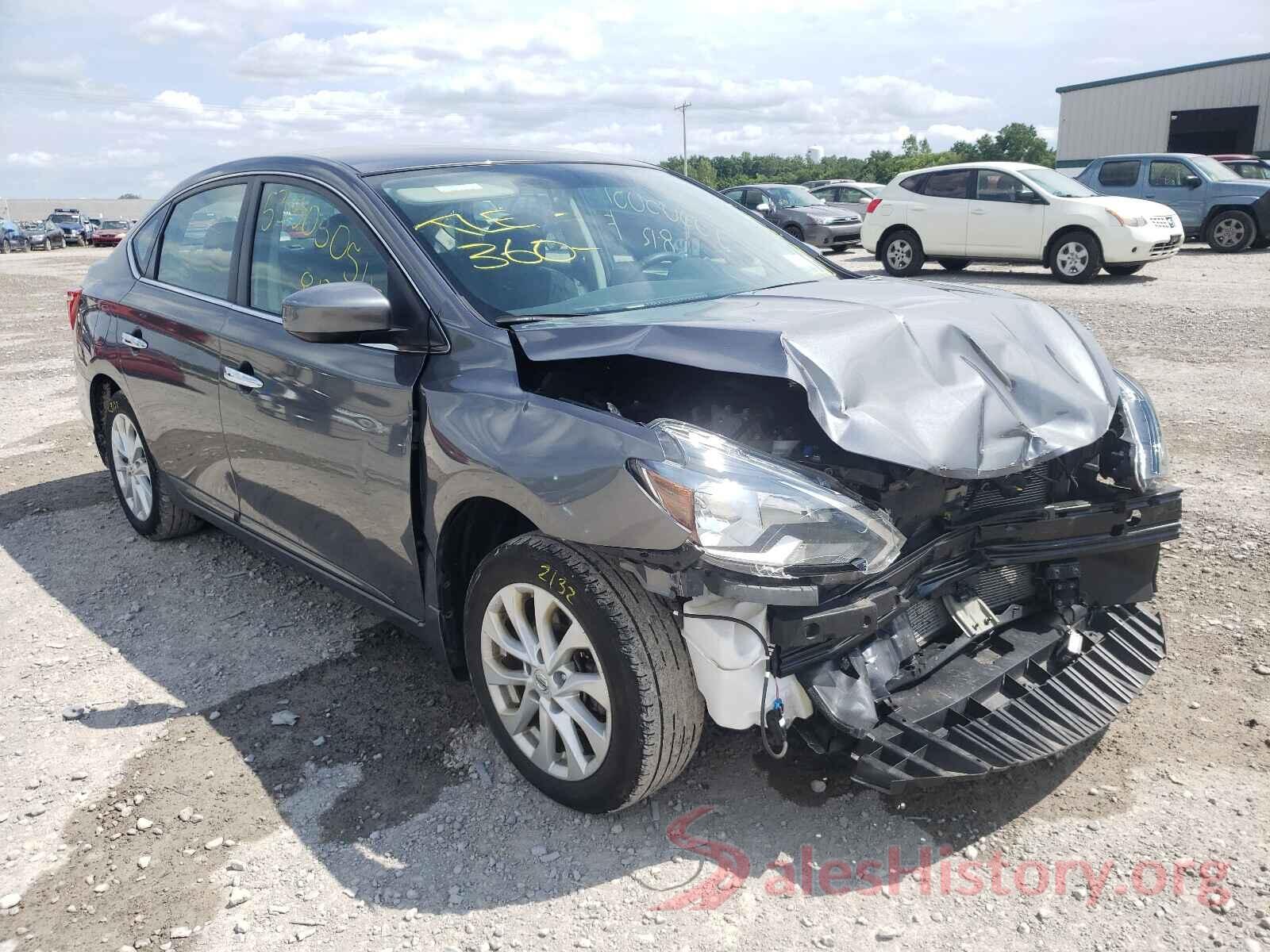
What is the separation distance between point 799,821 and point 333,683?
176cm

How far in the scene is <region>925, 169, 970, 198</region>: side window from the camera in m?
14.2

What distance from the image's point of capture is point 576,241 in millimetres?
3320

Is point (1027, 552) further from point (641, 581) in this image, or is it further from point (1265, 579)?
point (1265, 579)

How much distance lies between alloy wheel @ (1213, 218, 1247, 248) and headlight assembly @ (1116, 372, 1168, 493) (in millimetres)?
15626

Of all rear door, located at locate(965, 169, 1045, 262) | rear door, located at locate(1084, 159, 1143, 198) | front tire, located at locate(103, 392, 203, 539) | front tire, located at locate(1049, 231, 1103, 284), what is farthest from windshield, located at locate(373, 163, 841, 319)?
rear door, located at locate(1084, 159, 1143, 198)

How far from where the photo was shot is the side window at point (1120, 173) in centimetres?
1628

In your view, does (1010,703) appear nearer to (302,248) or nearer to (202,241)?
(302,248)

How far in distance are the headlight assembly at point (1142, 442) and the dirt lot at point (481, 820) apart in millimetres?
739

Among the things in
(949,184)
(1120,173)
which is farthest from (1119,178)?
(949,184)

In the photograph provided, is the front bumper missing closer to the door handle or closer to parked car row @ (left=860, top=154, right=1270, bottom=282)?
the door handle

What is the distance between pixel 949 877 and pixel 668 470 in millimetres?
1222

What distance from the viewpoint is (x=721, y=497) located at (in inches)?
89.3

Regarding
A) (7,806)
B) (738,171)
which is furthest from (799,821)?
(738,171)

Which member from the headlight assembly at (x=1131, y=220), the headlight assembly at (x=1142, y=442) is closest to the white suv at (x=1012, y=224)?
the headlight assembly at (x=1131, y=220)
